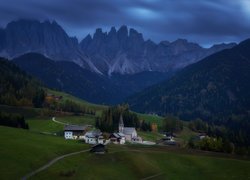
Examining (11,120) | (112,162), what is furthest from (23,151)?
(11,120)

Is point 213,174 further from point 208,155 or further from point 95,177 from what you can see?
point 95,177

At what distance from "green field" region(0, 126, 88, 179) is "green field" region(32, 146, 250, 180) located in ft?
14.2

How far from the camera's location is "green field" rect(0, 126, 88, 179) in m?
92.0

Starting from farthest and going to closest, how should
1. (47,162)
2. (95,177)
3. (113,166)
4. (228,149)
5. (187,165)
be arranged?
(228,149), (187,165), (113,166), (47,162), (95,177)

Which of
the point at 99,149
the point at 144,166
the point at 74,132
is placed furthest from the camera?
the point at 74,132

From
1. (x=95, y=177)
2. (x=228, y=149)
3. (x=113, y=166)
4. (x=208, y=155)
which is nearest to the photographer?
(x=95, y=177)

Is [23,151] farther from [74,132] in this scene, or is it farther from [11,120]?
[74,132]

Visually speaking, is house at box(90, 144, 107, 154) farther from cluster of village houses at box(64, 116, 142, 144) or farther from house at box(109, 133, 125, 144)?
house at box(109, 133, 125, 144)

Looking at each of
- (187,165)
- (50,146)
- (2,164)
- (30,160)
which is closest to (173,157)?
(187,165)

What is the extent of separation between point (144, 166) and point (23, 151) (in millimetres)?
29509

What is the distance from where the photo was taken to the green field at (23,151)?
302 feet

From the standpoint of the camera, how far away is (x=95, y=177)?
97250mm

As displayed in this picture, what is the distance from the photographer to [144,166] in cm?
11475

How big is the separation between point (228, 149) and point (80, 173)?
73.0 m
